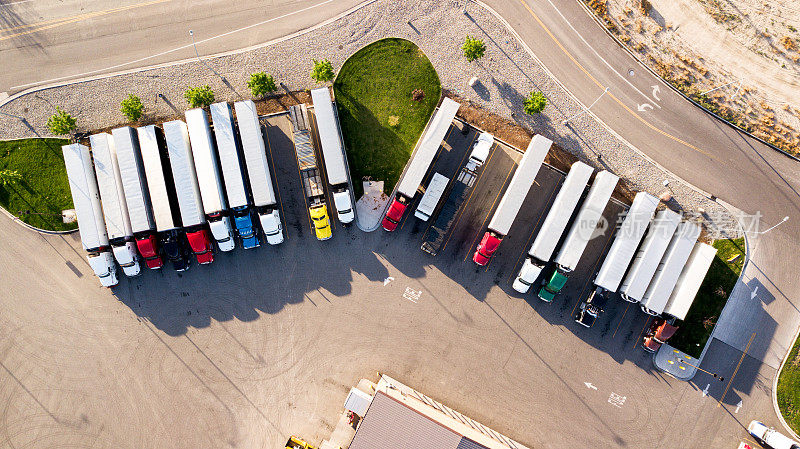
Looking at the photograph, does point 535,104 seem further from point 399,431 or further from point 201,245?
point 201,245

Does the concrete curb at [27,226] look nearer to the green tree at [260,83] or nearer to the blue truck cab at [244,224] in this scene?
the blue truck cab at [244,224]

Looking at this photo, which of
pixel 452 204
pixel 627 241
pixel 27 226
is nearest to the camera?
pixel 627 241

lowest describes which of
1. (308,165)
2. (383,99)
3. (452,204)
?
(452,204)

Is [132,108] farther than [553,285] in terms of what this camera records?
No

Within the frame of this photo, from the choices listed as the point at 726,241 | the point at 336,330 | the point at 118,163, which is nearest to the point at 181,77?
the point at 118,163

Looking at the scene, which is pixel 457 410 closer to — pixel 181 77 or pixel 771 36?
pixel 181 77

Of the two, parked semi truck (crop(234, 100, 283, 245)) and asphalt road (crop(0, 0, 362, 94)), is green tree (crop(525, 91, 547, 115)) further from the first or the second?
parked semi truck (crop(234, 100, 283, 245))

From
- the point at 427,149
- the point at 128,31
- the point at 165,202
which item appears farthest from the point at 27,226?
the point at 427,149

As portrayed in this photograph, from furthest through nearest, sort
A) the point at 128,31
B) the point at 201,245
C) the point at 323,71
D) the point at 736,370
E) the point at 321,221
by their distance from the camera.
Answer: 1. the point at 128,31
2. the point at 736,370
3. the point at 321,221
4. the point at 201,245
5. the point at 323,71
